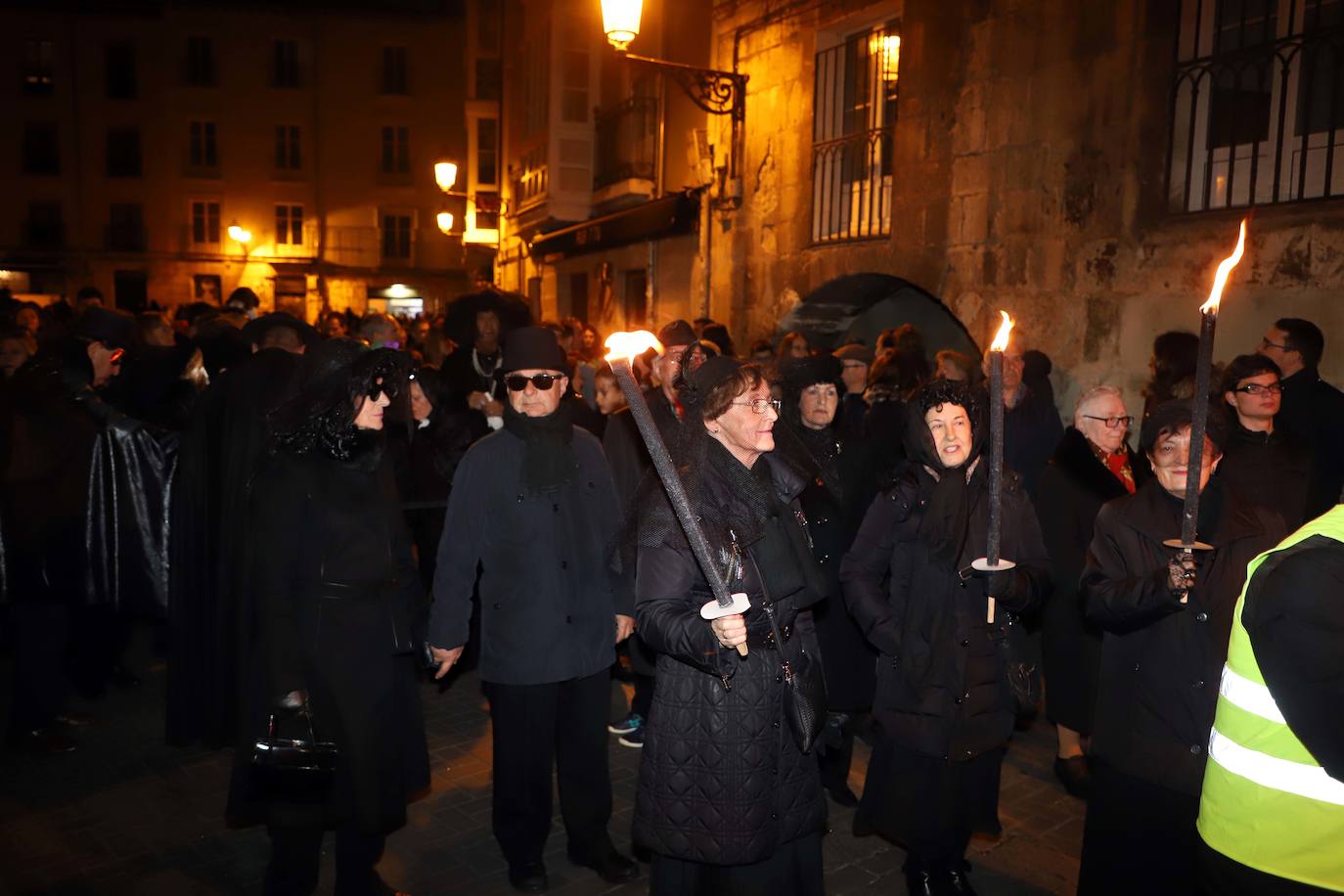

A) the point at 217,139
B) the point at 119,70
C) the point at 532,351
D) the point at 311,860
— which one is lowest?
the point at 311,860

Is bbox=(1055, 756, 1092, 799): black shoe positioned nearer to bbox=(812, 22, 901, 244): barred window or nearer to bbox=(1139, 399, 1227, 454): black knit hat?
bbox=(1139, 399, 1227, 454): black knit hat

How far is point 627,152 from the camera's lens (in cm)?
1628

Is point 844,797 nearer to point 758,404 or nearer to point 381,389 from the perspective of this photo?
point 758,404

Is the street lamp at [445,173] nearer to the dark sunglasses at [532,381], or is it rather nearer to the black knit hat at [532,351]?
the black knit hat at [532,351]

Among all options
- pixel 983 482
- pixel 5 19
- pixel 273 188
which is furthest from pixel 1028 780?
pixel 5 19

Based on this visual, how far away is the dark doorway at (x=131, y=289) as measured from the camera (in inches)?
1540

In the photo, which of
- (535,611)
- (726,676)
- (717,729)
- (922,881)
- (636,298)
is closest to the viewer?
(726,676)

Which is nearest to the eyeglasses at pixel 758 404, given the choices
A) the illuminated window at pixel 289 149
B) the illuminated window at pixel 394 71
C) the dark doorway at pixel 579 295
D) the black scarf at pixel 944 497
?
the black scarf at pixel 944 497

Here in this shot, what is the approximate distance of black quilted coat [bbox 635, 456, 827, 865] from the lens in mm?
3061

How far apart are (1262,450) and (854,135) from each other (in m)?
7.12

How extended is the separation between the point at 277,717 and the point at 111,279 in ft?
138

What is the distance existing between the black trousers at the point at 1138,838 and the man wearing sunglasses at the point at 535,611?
1879 mm

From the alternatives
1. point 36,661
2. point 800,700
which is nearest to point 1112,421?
point 800,700

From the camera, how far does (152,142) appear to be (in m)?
39.1
